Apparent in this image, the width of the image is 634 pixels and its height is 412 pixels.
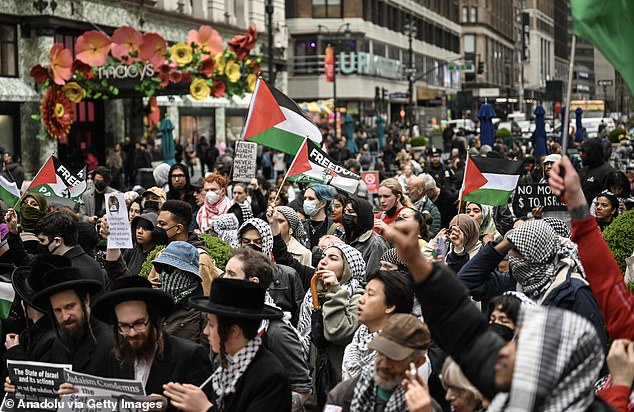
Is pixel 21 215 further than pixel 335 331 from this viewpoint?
Yes

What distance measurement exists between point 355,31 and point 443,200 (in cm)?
5531

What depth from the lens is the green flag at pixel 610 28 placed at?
5.15 metres

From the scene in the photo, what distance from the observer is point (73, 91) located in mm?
25016

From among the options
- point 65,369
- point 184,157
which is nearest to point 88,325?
point 65,369

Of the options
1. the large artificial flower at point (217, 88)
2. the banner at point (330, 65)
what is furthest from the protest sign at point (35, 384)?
the banner at point (330, 65)

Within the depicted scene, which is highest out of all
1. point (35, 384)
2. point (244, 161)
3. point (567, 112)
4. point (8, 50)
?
point (8, 50)

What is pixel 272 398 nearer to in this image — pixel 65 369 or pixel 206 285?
pixel 65 369

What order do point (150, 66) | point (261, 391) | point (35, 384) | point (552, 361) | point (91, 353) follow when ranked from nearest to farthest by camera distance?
point (552, 361), point (261, 391), point (35, 384), point (91, 353), point (150, 66)

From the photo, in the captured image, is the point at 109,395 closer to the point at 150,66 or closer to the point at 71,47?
the point at 150,66

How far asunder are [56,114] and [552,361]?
21.1m

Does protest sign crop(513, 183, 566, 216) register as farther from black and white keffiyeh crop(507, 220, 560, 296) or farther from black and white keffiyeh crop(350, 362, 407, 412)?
black and white keffiyeh crop(350, 362, 407, 412)

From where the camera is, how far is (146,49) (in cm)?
2505

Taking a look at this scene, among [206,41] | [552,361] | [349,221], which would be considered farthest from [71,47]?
[552,361]

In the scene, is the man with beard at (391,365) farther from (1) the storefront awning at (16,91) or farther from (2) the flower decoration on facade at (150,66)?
(1) the storefront awning at (16,91)
